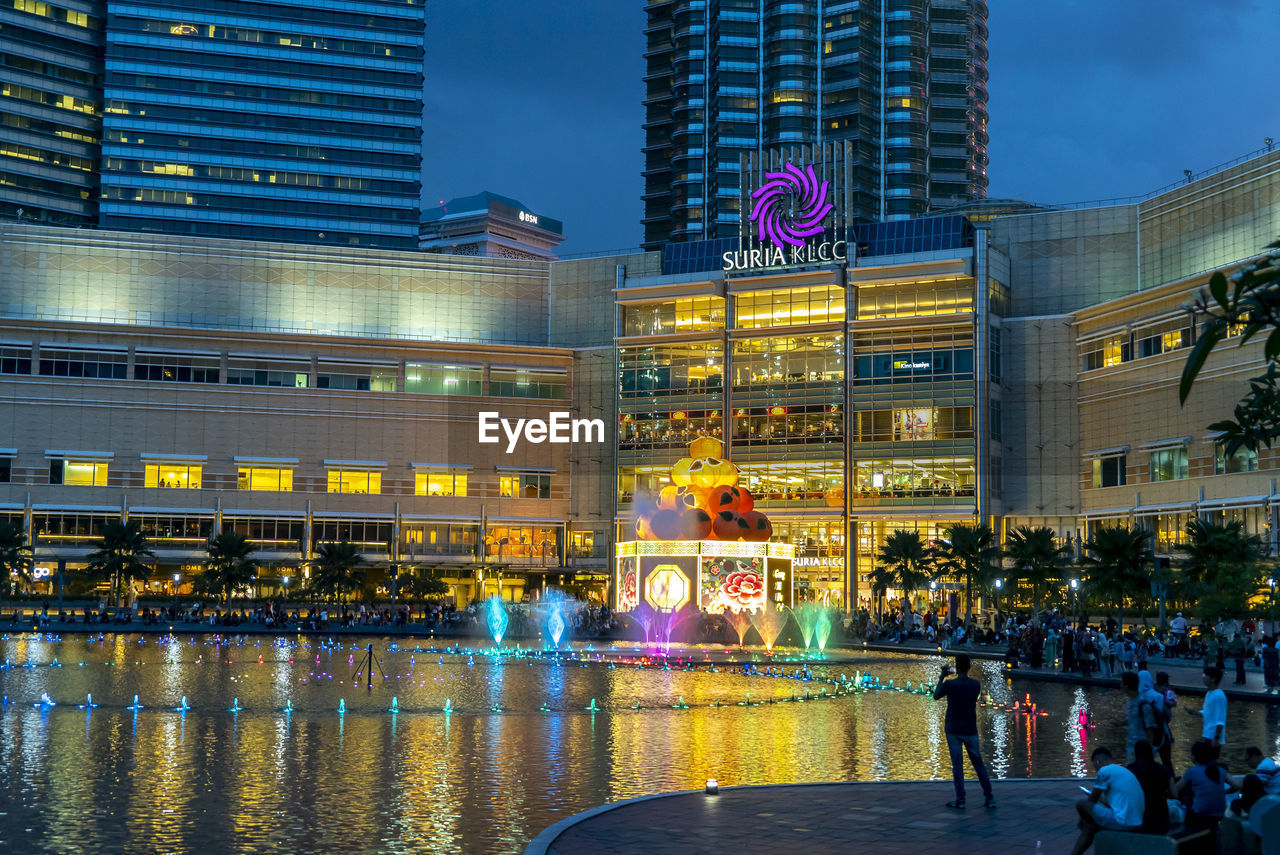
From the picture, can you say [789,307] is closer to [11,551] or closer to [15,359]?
[11,551]

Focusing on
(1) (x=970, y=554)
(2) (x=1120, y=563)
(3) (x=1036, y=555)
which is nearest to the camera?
(2) (x=1120, y=563)

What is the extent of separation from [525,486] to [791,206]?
31343mm

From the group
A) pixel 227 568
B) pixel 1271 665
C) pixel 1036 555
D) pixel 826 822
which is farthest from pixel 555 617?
pixel 826 822

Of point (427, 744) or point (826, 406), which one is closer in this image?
point (427, 744)

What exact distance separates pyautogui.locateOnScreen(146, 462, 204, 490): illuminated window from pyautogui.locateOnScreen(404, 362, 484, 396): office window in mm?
17742

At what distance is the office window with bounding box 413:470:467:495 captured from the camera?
109000mm

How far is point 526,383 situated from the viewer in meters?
111

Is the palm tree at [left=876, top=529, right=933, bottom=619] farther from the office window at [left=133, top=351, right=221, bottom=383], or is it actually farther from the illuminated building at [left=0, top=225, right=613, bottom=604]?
the office window at [left=133, top=351, right=221, bottom=383]

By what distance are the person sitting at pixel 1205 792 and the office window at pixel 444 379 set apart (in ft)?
322

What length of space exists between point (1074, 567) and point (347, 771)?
59111 millimetres

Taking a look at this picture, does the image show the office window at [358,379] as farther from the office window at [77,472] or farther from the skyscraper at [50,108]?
the skyscraper at [50,108]

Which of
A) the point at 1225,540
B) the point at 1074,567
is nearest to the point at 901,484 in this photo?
the point at 1074,567

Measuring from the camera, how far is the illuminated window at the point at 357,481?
108 m

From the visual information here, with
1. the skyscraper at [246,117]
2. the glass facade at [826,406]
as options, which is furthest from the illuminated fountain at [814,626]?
the skyscraper at [246,117]
